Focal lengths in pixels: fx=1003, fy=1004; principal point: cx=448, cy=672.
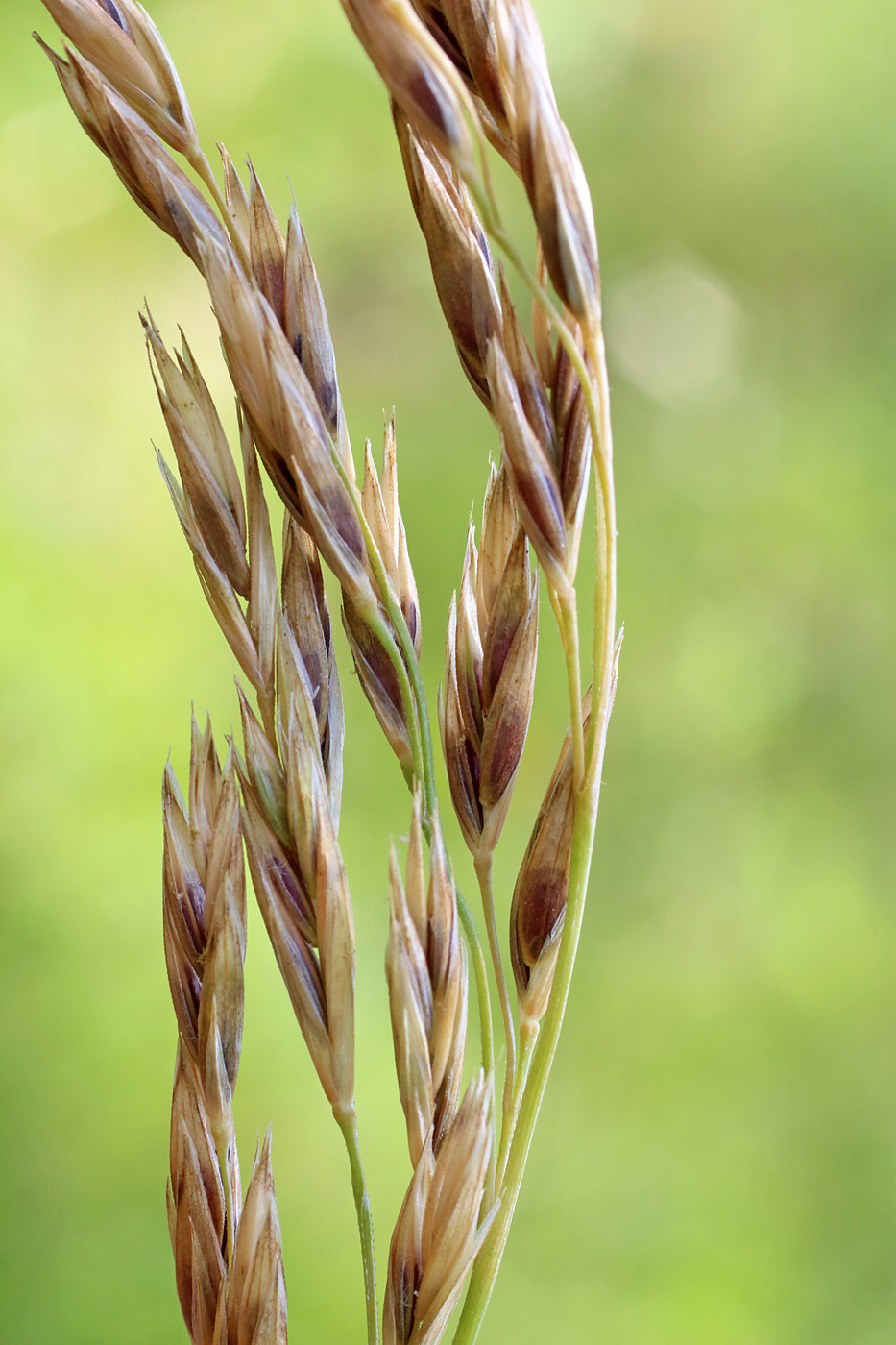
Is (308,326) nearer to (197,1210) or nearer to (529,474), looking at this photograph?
(529,474)

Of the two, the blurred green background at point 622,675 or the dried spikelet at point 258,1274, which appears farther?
the blurred green background at point 622,675

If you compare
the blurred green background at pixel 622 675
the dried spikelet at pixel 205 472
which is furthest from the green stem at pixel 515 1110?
the blurred green background at pixel 622 675

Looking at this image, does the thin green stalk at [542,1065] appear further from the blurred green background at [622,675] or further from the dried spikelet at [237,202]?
the blurred green background at [622,675]

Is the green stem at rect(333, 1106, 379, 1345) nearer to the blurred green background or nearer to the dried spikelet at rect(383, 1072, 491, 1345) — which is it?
the dried spikelet at rect(383, 1072, 491, 1345)

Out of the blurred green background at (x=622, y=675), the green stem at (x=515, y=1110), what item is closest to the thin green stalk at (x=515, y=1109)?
the green stem at (x=515, y=1110)

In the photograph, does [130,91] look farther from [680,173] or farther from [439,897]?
[680,173]

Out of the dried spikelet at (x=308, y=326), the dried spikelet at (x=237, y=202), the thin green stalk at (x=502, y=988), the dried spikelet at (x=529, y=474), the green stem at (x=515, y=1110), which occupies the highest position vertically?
the dried spikelet at (x=237, y=202)

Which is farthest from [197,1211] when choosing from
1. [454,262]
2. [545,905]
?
[454,262]

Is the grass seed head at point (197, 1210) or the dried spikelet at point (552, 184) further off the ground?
the dried spikelet at point (552, 184)
